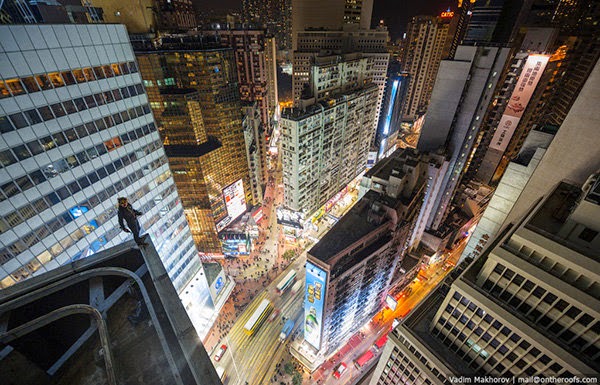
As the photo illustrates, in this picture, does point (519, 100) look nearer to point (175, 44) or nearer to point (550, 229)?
point (550, 229)

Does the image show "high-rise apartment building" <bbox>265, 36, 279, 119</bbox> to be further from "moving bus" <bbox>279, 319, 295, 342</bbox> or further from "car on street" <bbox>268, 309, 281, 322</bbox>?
"moving bus" <bbox>279, 319, 295, 342</bbox>

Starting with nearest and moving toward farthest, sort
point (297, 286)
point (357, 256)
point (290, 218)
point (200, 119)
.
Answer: point (357, 256)
point (200, 119)
point (297, 286)
point (290, 218)

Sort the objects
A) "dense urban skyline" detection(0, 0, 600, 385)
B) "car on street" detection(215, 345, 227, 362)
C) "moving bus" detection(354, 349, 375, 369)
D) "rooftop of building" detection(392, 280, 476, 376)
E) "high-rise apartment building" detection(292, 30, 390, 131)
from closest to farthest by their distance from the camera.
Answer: "dense urban skyline" detection(0, 0, 600, 385) → "rooftop of building" detection(392, 280, 476, 376) → "car on street" detection(215, 345, 227, 362) → "moving bus" detection(354, 349, 375, 369) → "high-rise apartment building" detection(292, 30, 390, 131)

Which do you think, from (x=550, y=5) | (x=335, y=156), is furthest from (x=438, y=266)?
(x=550, y=5)

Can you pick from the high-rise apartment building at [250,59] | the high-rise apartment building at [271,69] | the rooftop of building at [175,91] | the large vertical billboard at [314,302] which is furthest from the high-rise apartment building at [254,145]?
the large vertical billboard at [314,302]

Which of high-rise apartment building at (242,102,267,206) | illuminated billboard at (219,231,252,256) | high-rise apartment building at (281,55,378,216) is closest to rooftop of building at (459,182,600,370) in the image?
high-rise apartment building at (281,55,378,216)

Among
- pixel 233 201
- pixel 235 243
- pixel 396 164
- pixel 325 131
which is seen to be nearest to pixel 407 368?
pixel 396 164

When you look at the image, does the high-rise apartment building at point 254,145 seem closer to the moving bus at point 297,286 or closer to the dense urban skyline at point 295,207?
the dense urban skyline at point 295,207
